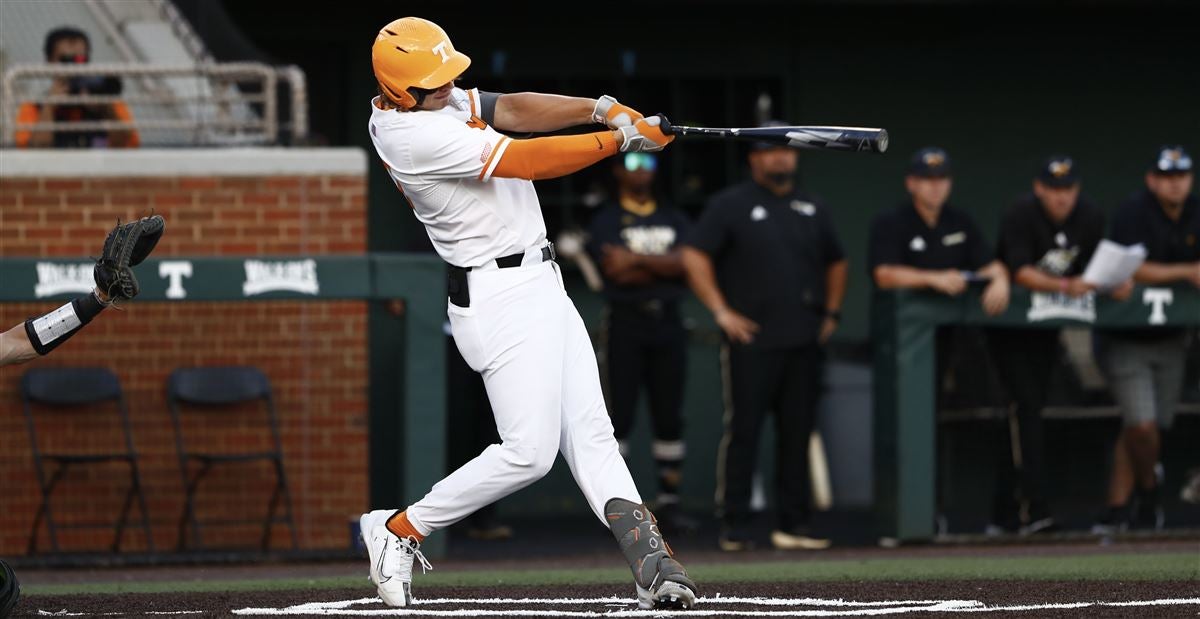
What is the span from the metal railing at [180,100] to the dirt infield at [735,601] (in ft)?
9.93

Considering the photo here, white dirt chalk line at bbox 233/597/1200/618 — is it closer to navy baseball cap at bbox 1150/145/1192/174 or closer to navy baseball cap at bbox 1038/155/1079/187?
navy baseball cap at bbox 1038/155/1079/187

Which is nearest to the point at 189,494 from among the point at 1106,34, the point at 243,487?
the point at 243,487

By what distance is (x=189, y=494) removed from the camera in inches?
328

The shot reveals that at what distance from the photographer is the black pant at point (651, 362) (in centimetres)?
890

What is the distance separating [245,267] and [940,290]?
121 inches

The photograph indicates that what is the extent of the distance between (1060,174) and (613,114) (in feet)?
11.9

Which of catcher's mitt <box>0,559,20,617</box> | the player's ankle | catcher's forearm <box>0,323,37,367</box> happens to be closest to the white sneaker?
the player's ankle

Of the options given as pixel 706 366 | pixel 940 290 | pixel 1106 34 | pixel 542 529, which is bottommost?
pixel 542 529

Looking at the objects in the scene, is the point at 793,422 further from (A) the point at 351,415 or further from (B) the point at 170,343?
(B) the point at 170,343

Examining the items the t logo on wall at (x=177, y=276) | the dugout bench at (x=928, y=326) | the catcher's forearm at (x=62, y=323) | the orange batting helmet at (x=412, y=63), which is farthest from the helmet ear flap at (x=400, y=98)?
the dugout bench at (x=928, y=326)

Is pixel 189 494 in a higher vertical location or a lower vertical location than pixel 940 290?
lower

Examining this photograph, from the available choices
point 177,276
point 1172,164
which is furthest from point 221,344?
point 1172,164

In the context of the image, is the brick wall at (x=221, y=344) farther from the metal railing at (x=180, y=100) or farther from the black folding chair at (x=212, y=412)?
the metal railing at (x=180, y=100)

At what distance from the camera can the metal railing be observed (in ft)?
27.5
